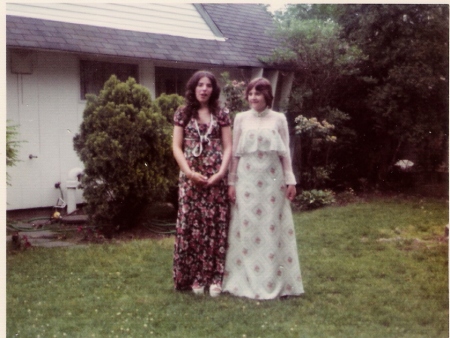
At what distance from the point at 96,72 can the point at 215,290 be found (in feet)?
16.1

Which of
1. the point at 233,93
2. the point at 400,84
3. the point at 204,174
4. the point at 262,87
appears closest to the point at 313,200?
the point at 233,93

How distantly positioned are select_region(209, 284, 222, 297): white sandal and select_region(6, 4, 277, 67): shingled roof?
401cm

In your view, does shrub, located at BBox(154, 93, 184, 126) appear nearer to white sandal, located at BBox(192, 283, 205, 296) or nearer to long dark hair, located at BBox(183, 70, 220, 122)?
long dark hair, located at BBox(183, 70, 220, 122)

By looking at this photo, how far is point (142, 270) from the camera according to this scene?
16.1ft

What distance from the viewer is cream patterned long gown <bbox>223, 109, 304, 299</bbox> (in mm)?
4016

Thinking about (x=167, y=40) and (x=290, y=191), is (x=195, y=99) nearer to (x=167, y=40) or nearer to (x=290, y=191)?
(x=290, y=191)

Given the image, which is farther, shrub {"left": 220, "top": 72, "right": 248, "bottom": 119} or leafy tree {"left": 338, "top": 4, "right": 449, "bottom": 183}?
shrub {"left": 220, "top": 72, "right": 248, "bottom": 119}

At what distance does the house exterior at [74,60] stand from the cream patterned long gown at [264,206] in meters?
3.72

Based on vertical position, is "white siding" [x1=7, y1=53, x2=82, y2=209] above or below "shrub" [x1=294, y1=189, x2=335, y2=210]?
above

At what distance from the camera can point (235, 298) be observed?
404cm

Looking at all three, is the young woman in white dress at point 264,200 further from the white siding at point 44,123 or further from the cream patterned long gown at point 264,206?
the white siding at point 44,123

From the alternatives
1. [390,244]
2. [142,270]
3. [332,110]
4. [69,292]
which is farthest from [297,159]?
[69,292]

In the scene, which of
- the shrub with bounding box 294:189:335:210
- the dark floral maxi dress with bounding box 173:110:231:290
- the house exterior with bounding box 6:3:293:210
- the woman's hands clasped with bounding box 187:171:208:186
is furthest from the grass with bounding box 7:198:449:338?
the shrub with bounding box 294:189:335:210

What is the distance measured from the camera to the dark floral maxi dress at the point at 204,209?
4.09 metres
